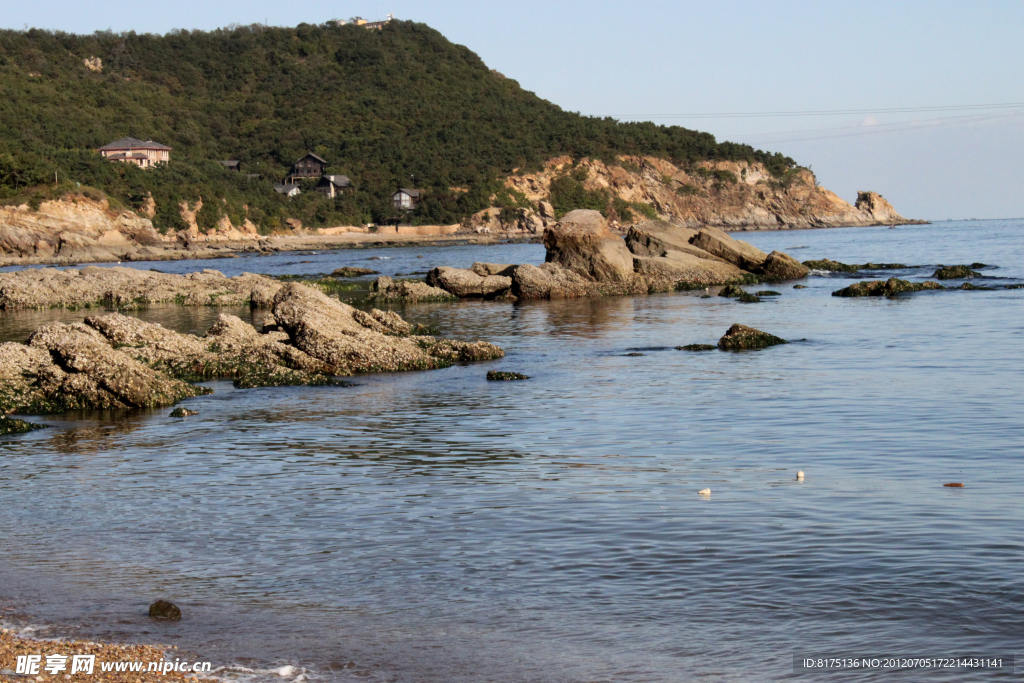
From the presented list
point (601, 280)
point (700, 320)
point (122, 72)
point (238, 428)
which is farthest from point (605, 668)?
point (122, 72)

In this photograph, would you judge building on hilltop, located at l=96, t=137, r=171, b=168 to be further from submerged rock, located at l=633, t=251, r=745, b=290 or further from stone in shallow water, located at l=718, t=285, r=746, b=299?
stone in shallow water, located at l=718, t=285, r=746, b=299

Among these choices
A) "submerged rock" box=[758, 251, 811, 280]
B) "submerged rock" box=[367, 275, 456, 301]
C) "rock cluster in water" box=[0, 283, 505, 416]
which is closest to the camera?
"rock cluster in water" box=[0, 283, 505, 416]

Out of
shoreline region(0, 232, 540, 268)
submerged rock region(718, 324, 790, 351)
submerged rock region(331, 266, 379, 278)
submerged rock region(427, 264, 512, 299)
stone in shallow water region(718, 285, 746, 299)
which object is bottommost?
submerged rock region(718, 324, 790, 351)

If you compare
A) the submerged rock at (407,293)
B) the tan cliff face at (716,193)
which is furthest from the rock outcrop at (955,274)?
the tan cliff face at (716,193)

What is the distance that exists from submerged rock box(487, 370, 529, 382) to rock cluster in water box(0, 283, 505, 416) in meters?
2.26

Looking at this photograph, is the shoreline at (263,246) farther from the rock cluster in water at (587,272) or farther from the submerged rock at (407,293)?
→ the rock cluster in water at (587,272)

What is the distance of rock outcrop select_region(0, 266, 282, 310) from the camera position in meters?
38.6

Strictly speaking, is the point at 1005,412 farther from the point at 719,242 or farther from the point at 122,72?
the point at 122,72

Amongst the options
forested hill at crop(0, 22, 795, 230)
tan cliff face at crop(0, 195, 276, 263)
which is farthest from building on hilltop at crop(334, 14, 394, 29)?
tan cliff face at crop(0, 195, 276, 263)

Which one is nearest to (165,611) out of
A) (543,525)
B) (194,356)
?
(543,525)

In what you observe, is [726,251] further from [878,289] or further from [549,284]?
[549,284]

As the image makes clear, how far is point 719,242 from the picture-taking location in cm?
4794

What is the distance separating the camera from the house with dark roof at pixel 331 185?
12838 centimetres

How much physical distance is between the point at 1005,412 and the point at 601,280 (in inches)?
1095
